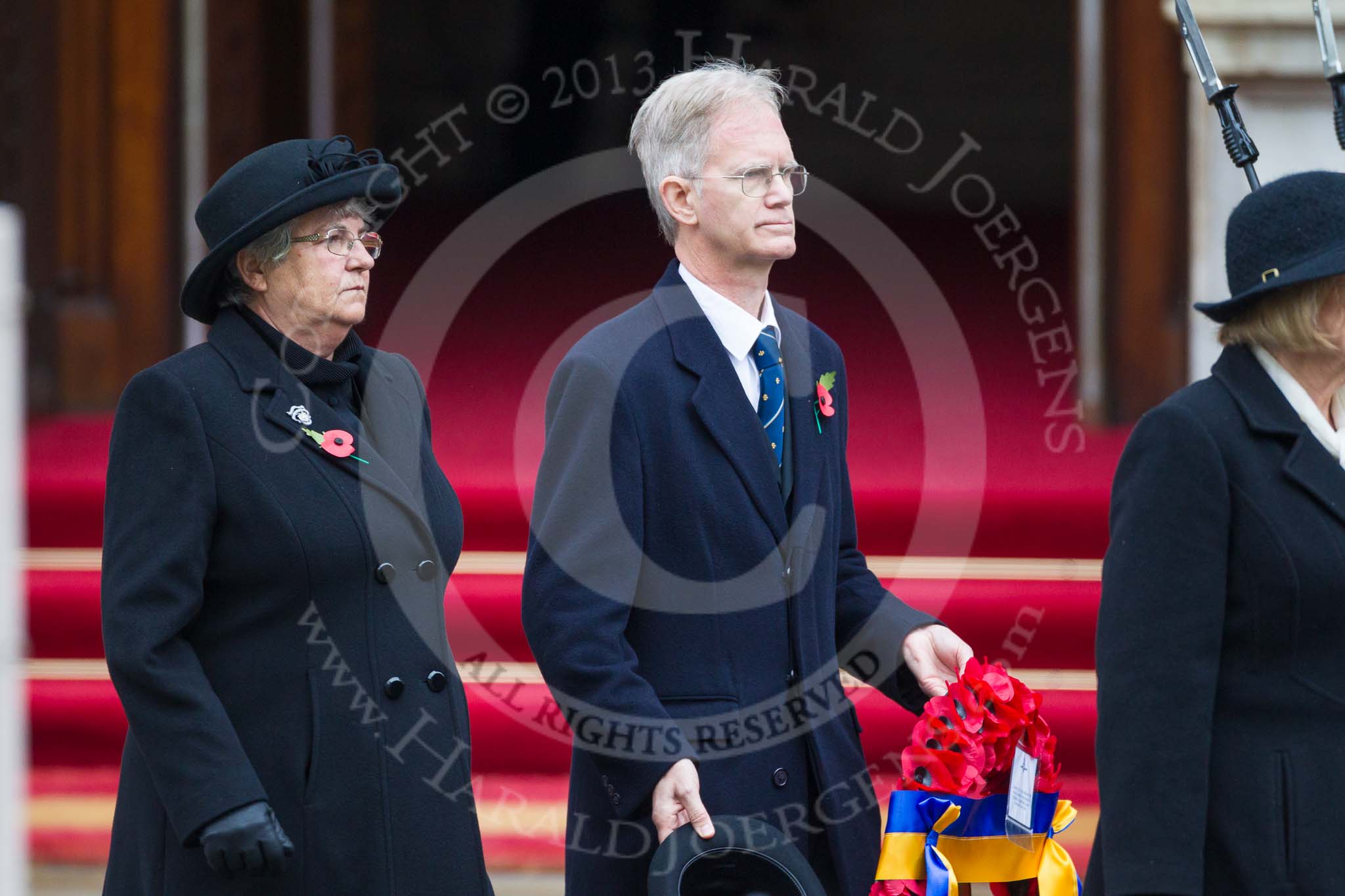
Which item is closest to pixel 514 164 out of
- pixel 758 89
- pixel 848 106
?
pixel 848 106

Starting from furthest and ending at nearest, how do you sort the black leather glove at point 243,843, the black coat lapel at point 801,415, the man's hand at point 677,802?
1. the black coat lapel at point 801,415
2. the man's hand at point 677,802
3. the black leather glove at point 243,843

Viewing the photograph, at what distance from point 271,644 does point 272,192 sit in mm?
611

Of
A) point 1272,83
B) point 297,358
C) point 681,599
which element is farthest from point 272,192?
point 1272,83

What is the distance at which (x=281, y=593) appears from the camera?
232 centimetres

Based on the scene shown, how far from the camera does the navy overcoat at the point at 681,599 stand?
231 cm

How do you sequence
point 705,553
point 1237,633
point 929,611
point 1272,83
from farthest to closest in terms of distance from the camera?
point 929,611 → point 1272,83 → point 705,553 → point 1237,633

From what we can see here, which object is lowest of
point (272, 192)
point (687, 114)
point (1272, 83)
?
point (272, 192)

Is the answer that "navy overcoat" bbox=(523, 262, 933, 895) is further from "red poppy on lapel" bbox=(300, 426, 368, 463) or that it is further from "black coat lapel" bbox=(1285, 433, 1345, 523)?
"black coat lapel" bbox=(1285, 433, 1345, 523)

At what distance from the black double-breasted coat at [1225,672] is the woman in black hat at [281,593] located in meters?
0.95

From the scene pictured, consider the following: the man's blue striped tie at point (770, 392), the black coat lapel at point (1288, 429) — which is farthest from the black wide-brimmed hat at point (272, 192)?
the black coat lapel at point (1288, 429)

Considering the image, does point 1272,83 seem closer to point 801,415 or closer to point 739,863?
point 801,415

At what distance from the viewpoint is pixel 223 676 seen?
231 centimetres

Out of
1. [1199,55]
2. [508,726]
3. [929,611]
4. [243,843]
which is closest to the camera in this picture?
[243,843]

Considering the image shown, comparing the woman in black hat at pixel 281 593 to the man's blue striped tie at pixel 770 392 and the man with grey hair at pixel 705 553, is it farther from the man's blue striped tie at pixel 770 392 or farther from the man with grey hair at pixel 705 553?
the man's blue striped tie at pixel 770 392
